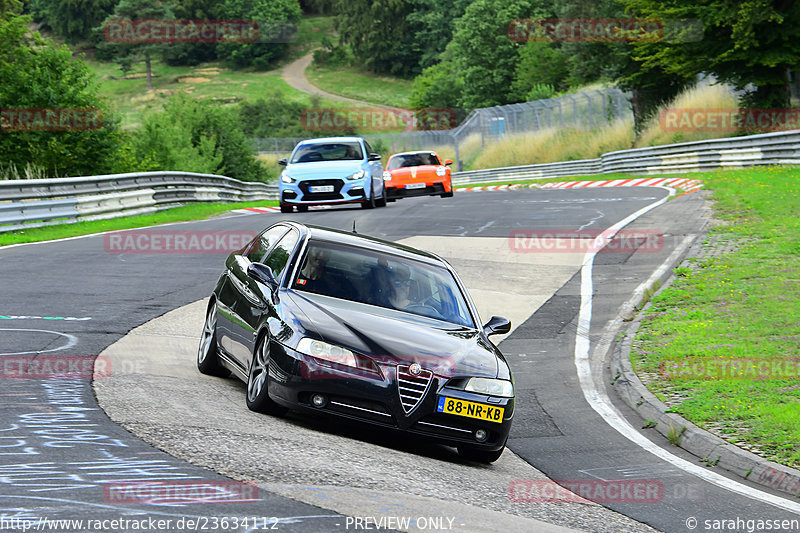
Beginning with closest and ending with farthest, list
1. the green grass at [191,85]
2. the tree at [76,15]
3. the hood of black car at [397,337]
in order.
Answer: the hood of black car at [397,337] → the green grass at [191,85] → the tree at [76,15]

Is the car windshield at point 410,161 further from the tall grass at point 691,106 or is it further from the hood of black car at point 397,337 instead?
the hood of black car at point 397,337

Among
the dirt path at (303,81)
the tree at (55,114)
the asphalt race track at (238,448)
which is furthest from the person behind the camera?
the dirt path at (303,81)

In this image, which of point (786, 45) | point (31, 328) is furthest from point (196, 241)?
point (786, 45)

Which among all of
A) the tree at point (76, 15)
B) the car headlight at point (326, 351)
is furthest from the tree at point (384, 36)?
the car headlight at point (326, 351)

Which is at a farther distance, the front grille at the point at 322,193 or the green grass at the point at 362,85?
the green grass at the point at 362,85

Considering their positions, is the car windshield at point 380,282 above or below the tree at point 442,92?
below

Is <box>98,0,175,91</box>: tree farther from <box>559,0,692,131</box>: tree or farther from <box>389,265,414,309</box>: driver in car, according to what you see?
<box>389,265,414,309</box>: driver in car

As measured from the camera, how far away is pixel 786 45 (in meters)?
36.0

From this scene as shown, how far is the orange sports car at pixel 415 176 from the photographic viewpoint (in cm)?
3322

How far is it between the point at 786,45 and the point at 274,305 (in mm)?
32472

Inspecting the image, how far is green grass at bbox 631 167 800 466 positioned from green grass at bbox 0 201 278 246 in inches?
491

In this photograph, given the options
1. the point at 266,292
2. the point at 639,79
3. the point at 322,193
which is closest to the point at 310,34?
the point at 639,79

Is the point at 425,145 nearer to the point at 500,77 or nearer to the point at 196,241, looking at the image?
the point at 500,77

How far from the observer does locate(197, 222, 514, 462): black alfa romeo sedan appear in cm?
735
